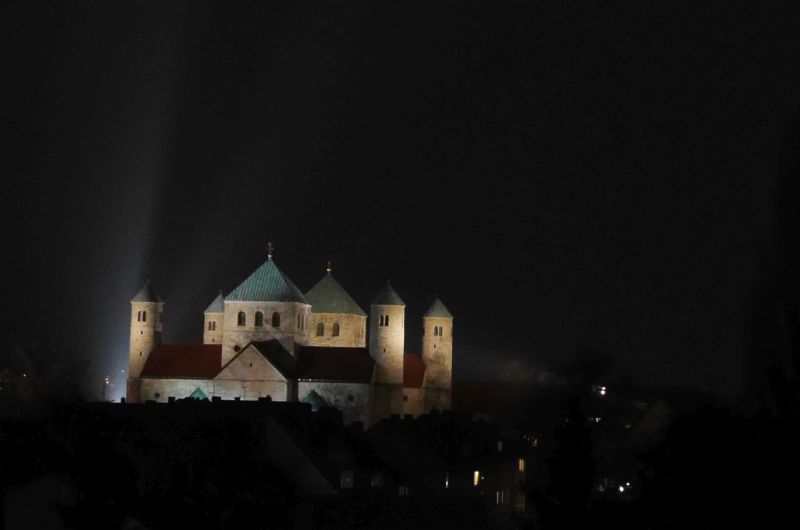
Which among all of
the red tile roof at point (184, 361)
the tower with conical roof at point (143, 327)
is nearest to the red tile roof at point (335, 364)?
the red tile roof at point (184, 361)

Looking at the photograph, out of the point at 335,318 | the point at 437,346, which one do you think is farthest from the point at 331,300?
the point at 437,346

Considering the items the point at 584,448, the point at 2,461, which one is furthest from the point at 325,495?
the point at 584,448

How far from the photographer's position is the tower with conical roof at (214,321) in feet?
431

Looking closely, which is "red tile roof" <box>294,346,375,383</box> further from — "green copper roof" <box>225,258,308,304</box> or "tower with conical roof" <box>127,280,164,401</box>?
"tower with conical roof" <box>127,280,164,401</box>

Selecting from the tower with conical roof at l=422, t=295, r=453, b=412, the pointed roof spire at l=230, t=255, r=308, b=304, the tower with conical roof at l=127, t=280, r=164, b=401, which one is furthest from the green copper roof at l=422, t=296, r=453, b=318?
the tower with conical roof at l=127, t=280, r=164, b=401

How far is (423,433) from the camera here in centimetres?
9138

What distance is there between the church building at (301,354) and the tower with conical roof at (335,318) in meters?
0.07

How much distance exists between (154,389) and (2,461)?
6460cm

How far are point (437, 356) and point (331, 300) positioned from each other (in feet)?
27.5

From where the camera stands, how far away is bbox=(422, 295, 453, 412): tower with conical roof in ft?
413

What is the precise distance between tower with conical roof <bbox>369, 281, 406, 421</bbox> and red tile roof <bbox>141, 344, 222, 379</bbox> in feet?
32.8

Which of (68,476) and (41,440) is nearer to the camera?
(68,476)

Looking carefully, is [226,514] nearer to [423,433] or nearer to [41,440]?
[41,440]

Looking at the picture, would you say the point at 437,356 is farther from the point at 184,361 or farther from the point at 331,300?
the point at 184,361
